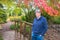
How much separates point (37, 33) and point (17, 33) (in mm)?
4263

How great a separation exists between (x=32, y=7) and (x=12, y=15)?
400 centimetres

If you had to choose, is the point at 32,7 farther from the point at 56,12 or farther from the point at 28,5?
the point at 56,12

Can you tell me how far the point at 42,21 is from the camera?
7332 millimetres

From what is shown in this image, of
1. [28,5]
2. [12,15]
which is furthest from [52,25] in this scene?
[12,15]

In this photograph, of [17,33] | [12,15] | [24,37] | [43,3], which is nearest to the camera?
[24,37]

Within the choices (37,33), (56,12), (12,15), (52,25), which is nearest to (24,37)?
(37,33)

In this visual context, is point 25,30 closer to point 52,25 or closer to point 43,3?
point 43,3

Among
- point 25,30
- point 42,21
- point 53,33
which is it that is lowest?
point 53,33

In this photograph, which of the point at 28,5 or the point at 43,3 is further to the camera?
the point at 28,5

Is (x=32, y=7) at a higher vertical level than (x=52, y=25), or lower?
higher

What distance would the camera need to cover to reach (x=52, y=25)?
16.8 m

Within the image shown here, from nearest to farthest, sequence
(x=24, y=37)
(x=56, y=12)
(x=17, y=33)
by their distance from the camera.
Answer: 1. (x=24, y=37)
2. (x=17, y=33)
3. (x=56, y=12)

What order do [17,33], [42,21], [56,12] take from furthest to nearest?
1. [56,12]
2. [17,33]
3. [42,21]

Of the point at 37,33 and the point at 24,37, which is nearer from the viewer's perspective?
the point at 37,33
